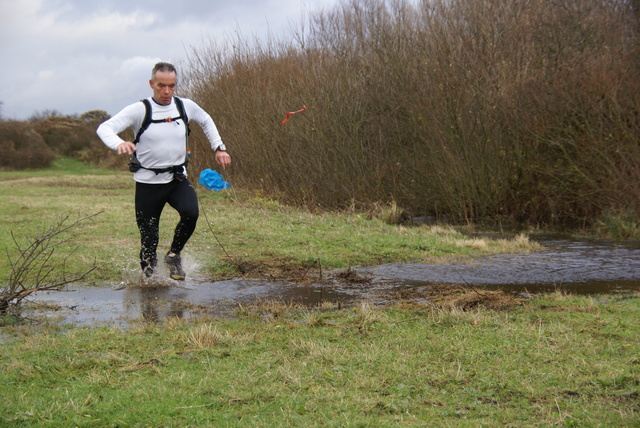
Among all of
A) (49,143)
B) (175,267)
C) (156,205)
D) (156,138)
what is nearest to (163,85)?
(156,138)

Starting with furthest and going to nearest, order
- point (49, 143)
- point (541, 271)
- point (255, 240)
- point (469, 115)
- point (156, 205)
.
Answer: point (49, 143), point (469, 115), point (255, 240), point (541, 271), point (156, 205)

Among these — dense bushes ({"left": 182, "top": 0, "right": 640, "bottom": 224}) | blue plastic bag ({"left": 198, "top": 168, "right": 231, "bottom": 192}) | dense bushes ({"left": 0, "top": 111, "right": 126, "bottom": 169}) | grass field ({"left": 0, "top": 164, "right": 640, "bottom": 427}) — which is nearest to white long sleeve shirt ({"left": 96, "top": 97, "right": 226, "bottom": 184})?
grass field ({"left": 0, "top": 164, "right": 640, "bottom": 427})

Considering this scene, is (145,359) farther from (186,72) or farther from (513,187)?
(186,72)

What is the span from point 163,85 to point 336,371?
148 inches

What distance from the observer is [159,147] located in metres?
7.08

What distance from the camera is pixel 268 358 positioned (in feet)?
15.2

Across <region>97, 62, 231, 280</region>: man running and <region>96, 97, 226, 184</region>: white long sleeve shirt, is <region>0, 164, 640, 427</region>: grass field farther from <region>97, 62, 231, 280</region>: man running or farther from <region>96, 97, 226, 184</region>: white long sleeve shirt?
<region>96, 97, 226, 184</region>: white long sleeve shirt

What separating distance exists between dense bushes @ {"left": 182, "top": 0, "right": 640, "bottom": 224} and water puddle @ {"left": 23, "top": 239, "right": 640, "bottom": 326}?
4519mm

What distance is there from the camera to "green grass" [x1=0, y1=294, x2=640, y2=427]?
3.63 meters

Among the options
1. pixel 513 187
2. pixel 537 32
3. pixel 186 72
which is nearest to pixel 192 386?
pixel 513 187

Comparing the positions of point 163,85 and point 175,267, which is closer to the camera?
point 163,85

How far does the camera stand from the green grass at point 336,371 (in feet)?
11.9

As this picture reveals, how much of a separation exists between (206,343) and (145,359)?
0.45 meters

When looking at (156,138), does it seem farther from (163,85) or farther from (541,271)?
(541,271)
